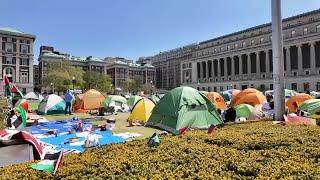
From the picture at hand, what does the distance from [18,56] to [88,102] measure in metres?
73.8

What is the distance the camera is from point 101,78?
11275 centimetres

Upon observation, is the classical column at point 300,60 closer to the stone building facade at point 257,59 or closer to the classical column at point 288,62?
the stone building facade at point 257,59

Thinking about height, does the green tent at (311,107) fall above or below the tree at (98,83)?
below

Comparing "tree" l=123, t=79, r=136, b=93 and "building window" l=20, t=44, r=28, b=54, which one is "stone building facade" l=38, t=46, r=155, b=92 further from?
"building window" l=20, t=44, r=28, b=54

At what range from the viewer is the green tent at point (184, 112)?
16.2 metres

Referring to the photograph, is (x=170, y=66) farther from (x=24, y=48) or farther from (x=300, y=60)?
(x=300, y=60)

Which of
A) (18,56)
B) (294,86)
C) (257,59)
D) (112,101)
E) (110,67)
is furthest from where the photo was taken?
(110,67)

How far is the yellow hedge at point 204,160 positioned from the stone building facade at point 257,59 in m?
76.2

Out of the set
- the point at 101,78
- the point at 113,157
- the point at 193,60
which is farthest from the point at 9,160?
the point at 193,60

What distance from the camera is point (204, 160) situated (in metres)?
5.89

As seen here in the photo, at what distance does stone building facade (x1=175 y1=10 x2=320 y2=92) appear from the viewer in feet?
265

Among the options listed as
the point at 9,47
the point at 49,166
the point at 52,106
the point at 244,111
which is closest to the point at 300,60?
the point at 244,111

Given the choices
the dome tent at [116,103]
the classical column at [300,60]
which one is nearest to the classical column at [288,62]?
the classical column at [300,60]

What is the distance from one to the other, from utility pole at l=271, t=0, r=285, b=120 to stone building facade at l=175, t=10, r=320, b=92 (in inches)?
2765
